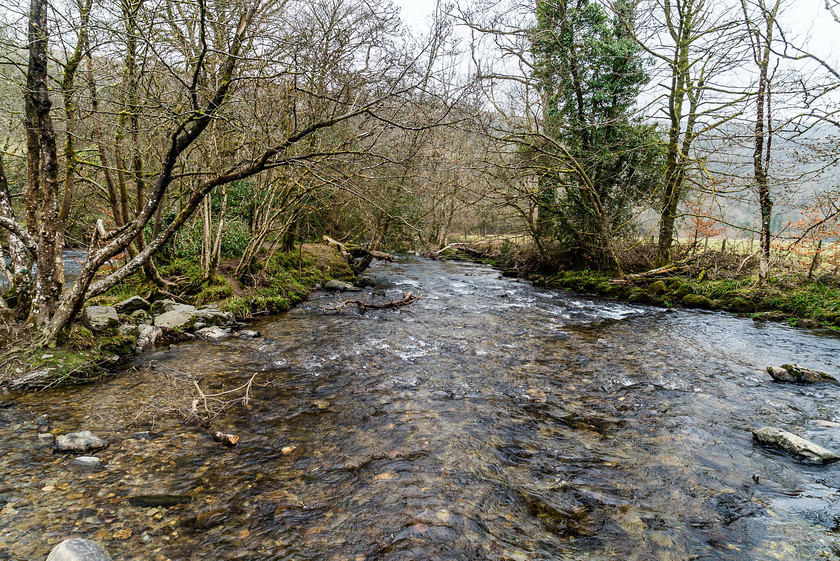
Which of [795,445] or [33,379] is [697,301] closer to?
[795,445]


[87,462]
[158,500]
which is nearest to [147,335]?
[87,462]

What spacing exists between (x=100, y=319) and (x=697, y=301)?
1509cm

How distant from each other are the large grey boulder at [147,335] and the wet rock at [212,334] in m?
0.72

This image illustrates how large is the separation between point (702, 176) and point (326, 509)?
1398 cm

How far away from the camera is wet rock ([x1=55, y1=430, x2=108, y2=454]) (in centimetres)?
387

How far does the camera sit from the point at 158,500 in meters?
3.27

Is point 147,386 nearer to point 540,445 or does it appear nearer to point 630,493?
point 540,445

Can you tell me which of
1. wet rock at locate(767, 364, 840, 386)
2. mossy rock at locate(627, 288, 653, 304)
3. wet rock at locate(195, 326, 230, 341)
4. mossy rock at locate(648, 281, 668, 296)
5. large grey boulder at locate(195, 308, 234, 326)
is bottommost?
wet rock at locate(195, 326, 230, 341)

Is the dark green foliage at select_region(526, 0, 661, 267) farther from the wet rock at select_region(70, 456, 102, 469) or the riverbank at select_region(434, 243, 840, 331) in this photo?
the wet rock at select_region(70, 456, 102, 469)

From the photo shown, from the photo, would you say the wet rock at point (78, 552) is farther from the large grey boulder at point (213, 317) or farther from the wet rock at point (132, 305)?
the wet rock at point (132, 305)

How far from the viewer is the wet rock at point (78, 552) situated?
2364 mm

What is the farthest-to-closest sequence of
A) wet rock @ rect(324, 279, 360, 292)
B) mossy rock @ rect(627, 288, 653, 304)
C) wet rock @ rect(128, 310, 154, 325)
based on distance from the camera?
1. wet rock @ rect(324, 279, 360, 292)
2. mossy rock @ rect(627, 288, 653, 304)
3. wet rock @ rect(128, 310, 154, 325)

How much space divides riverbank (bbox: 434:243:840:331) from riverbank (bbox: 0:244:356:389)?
10460mm

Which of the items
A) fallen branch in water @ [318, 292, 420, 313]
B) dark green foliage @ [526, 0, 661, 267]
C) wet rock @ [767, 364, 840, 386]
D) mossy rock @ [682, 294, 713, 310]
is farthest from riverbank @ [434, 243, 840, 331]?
fallen branch in water @ [318, 292, 420, 313]
